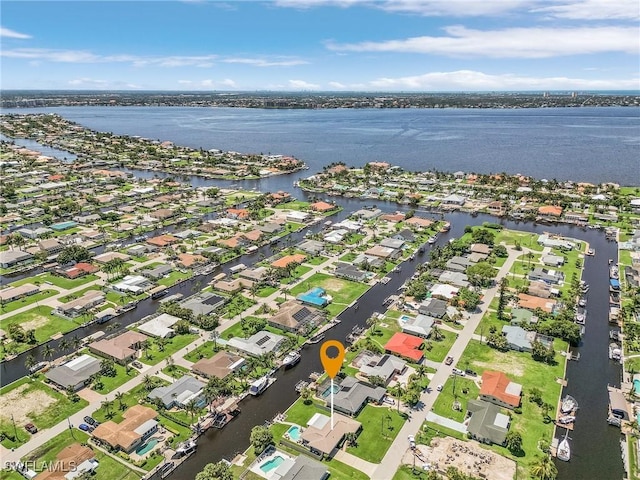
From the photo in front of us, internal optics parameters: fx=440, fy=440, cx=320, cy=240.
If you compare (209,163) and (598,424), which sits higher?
(209,163)

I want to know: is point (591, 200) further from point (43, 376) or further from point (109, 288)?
point (43, 376)

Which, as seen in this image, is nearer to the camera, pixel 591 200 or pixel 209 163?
pixel 591 200

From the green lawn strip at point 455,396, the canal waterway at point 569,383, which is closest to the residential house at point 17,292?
the canal waterway at point 569,383

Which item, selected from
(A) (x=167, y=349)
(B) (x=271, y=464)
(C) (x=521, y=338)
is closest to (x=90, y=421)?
(A) (x=167, y=349)

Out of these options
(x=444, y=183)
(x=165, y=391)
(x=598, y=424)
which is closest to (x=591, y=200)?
(x=444, y=183)

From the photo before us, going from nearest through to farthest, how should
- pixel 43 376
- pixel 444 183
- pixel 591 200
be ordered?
pixel 43 376
pixel 591 200
pixel 444 183

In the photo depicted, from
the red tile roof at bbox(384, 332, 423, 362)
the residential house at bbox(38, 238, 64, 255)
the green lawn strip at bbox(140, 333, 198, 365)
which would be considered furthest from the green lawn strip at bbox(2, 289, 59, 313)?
the red tile roof at bbox(384, 332, 423, 362)

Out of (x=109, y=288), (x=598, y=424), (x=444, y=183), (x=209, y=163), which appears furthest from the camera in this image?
(x=209, y=163)

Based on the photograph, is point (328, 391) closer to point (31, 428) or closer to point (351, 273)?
point (31, 428)
